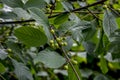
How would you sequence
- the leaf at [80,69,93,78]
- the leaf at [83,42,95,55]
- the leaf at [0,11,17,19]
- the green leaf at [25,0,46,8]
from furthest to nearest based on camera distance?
the leaf at [80,69,93,78]
the leaf at [83,42,95,55]
the leaf at [0,11,17,19]
the green leaf at [25,0,46,8]

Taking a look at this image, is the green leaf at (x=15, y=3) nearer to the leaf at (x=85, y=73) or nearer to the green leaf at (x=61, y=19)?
→ the green leaf at (x=61, y=19)

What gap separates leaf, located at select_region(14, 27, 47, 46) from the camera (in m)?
1.18

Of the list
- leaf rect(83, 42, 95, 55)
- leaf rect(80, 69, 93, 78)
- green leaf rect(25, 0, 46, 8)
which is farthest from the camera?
leaf rect(80, 69, 93, 78)

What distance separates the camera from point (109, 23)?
1237 mm

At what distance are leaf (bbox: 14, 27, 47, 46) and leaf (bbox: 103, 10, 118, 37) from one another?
23cm

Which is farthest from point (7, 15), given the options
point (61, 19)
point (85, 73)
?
point (85, 73)

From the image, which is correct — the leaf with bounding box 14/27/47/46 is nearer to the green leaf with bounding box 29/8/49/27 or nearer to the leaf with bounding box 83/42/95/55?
the green leaf with bounding box 29/8/49/27

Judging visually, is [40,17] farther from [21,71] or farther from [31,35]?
[21,71]

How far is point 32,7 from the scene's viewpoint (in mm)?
1131

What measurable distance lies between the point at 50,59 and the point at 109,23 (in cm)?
26

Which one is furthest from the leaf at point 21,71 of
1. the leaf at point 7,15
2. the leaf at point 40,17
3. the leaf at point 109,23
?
the leaf at point 109,23

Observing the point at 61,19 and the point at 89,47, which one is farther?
the point at 89,47

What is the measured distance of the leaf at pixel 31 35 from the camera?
3.89 ft

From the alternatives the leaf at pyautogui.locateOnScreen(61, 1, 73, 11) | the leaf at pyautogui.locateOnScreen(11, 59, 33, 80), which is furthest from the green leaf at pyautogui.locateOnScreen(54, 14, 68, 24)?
the leaf at pyautogui.locateOnScreen(11, 59, 33, 80)
